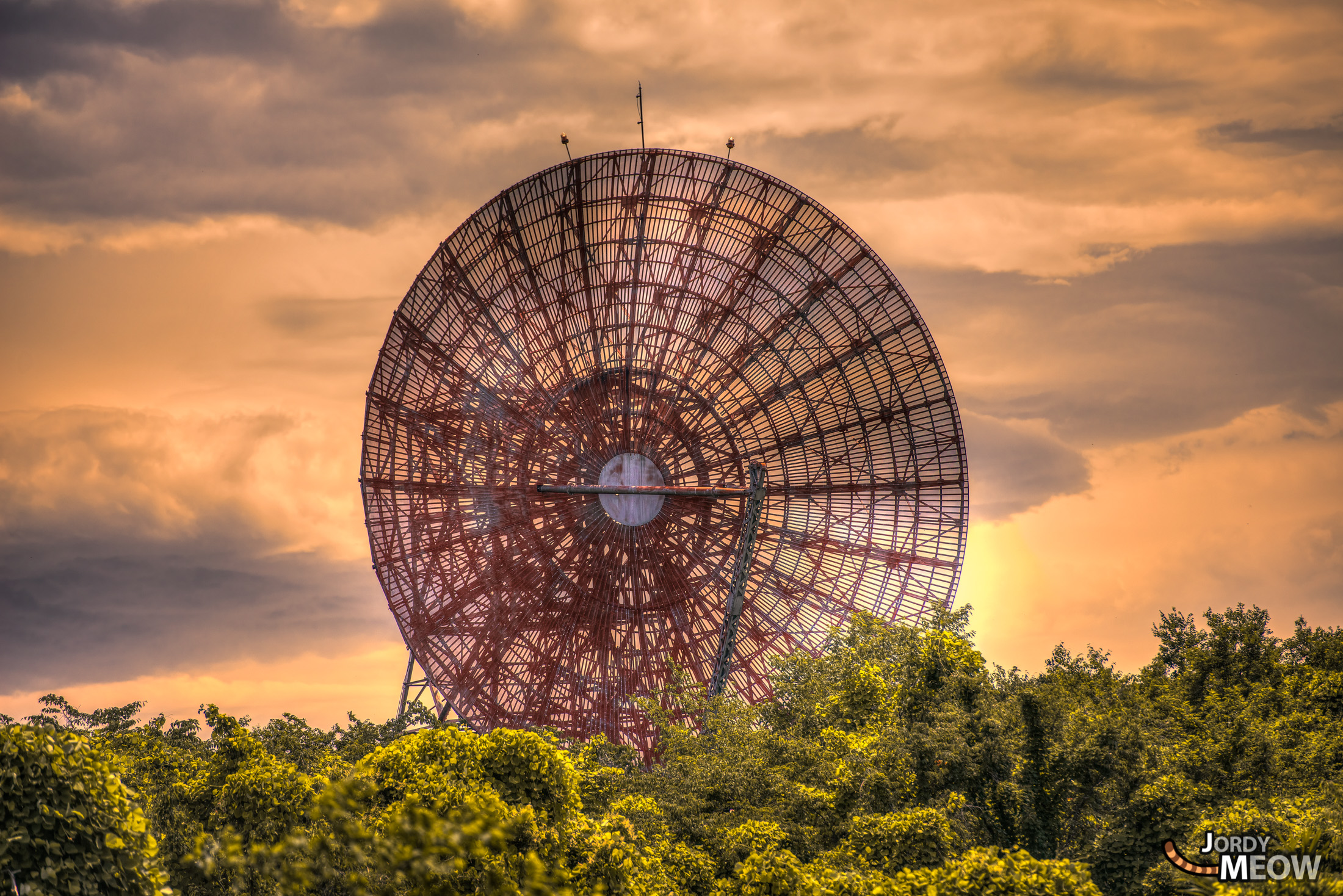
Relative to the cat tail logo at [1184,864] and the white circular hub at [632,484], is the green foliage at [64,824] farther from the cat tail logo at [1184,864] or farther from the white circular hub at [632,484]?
the white circular hub at [632,484]

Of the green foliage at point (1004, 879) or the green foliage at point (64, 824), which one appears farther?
the green foliage at point (1004, 879)

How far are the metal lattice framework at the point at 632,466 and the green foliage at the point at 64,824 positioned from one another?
21.4m

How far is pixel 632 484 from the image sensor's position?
127 feet

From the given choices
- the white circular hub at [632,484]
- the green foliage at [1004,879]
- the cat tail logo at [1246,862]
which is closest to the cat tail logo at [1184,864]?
the cat tail logo at [1246,862]

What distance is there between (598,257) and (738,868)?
23829 mm

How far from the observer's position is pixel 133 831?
16875 millimetres

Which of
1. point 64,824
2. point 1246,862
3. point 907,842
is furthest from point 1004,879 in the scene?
point 64,824

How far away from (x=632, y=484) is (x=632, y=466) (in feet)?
2.37

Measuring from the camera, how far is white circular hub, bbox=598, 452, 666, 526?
3878 cm

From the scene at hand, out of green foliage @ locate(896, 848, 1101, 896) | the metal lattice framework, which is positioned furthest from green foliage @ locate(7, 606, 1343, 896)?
the metal lattice framework

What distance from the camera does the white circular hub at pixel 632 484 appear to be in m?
38.8

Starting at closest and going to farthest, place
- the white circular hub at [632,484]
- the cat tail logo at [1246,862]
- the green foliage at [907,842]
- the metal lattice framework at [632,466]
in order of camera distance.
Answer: the cat tail logo at [1246,862] → the green foliage at [907,842] → the metal lattice framework at [632,466] → the white circular hub at [632,484]

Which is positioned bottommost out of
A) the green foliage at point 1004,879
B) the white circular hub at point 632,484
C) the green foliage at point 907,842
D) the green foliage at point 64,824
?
the green foliage at point 64,824

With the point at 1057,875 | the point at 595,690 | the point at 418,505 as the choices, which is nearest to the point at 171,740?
the point at 418,505
